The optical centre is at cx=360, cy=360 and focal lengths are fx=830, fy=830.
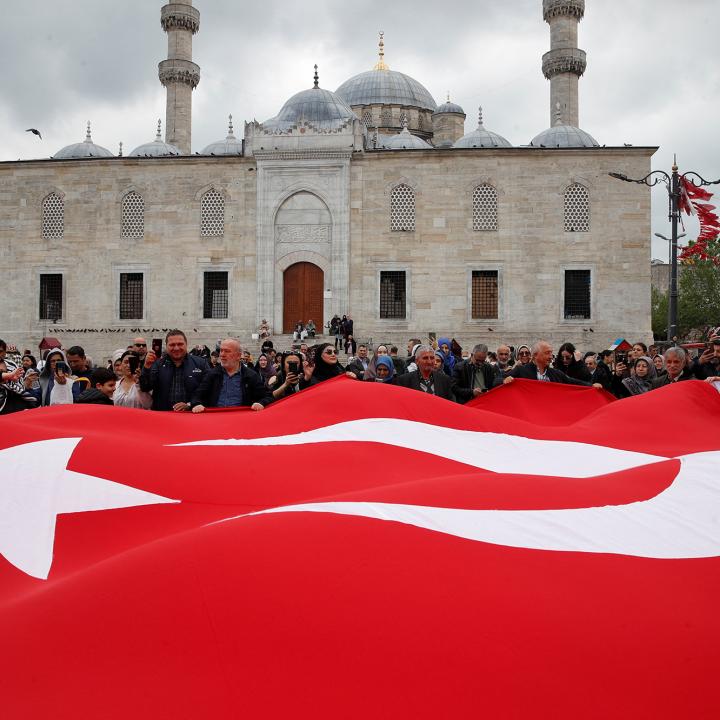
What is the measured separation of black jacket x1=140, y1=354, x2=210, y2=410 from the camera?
6.84 meters

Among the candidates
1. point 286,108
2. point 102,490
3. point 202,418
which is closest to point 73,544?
point 102,490

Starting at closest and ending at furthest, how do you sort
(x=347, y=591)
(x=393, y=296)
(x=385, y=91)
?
1. (x=347, y=591)
2. (x=393, y=296)
3. (x=385, y=91)

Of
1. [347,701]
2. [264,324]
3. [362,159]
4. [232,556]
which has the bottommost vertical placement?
[347,701]

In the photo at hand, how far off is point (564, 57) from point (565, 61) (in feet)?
0.58

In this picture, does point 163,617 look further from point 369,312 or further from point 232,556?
point 369,312

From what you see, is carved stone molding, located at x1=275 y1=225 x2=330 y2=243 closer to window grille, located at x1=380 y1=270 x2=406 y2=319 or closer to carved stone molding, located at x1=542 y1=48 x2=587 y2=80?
window grille, located at x1=380 y1=270 x2=406 y2=319

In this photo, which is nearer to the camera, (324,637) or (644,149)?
(324,637)

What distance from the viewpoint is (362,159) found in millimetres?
29703

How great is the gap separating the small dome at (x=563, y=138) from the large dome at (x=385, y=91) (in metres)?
13.8

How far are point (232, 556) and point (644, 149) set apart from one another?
29201 mm

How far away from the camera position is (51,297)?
30828 millimetres

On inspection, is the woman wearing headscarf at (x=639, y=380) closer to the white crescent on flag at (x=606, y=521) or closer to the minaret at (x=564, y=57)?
the white crescent on flag at (x=606, y=521)

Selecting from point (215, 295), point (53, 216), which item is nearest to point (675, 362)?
point (215, 295)

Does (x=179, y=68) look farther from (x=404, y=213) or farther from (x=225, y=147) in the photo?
(x=404, y=213)
